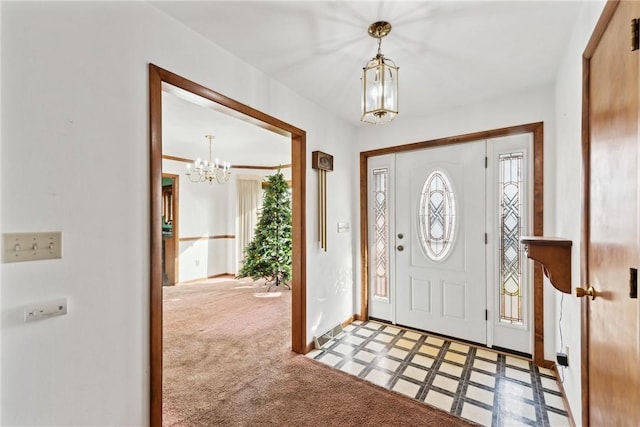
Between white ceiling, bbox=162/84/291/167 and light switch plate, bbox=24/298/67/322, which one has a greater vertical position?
white ceiling, bbox=162/84/291/167

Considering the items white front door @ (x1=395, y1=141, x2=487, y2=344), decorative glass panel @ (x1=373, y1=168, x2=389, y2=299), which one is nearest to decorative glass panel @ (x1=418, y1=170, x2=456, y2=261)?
white front door @ (x1=395, y1=141, x2=487, y2=344)

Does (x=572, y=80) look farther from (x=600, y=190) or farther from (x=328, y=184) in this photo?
(x=328, y=184)

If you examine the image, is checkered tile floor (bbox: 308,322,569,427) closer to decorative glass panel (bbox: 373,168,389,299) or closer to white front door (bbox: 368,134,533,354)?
white front door (bbox: 368,134,533,354)

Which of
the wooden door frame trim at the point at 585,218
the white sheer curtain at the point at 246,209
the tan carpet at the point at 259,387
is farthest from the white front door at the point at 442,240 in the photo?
the white sheer curtain at the point at 246,209

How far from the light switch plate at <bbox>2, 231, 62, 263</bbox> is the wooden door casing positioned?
2.13 meters

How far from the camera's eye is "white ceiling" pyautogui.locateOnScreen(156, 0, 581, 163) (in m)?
1.61

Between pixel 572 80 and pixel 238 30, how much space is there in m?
2.06

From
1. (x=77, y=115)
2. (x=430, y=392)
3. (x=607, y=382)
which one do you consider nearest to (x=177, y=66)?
(x=77, y=115)

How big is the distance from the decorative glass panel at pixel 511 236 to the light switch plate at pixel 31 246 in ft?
10.6

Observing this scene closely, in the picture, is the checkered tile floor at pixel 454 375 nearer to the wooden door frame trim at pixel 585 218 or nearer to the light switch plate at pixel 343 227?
the wooden door frame trim at pixel 585 218

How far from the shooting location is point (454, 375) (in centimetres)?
234

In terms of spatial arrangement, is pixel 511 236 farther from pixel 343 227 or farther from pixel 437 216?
pixel 343 227

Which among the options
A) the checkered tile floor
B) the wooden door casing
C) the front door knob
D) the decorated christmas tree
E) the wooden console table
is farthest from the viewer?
the decorated christmas tree

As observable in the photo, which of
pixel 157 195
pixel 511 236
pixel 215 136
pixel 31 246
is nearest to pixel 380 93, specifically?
pixel 157 195
